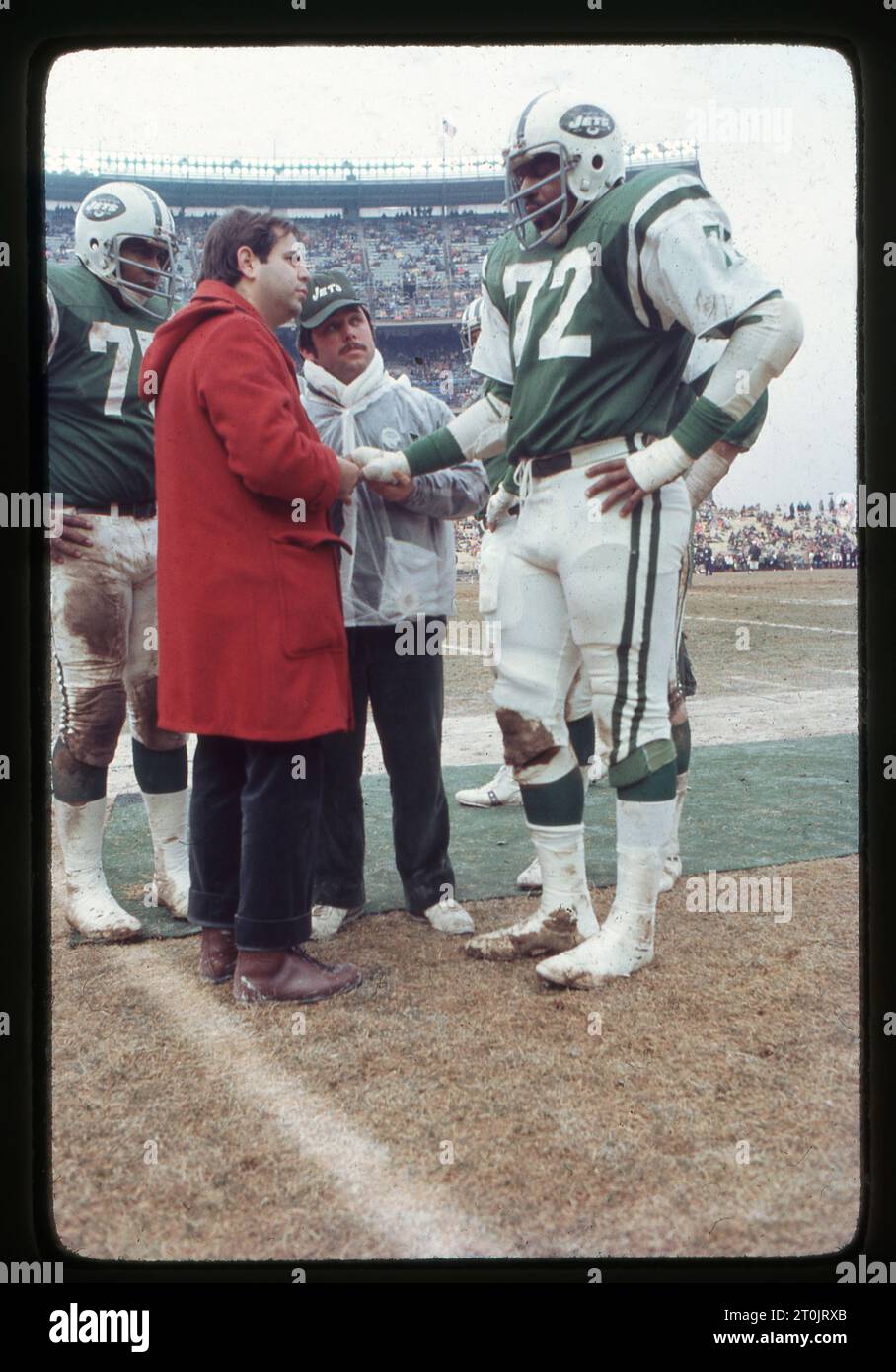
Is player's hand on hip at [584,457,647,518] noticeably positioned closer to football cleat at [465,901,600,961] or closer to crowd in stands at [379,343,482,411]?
crowd in stands at [379,343,482,411]

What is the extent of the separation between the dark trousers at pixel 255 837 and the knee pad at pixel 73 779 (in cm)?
20

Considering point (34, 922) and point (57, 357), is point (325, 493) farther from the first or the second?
point (34, 922)

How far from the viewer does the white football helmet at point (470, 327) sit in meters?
2.32

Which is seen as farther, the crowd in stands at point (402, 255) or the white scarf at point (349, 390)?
the white scarf at point (349, 390)

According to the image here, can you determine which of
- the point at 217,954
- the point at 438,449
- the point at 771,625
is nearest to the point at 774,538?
the point at 771,625

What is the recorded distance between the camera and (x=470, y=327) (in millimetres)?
2348

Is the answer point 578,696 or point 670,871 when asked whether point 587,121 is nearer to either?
point 578,696

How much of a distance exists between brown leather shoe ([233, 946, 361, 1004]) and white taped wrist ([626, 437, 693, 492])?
114 cm

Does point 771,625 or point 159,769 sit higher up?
A: point 771,625

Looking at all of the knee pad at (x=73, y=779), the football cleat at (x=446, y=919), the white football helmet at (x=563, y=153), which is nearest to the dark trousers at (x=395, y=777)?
the football cleat at (x=446, y=919)

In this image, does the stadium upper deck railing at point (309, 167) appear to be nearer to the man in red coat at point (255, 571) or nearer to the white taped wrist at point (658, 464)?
the man in red coat at point (255, 571)

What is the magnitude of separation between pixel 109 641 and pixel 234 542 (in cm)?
37

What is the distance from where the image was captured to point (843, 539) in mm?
1898
